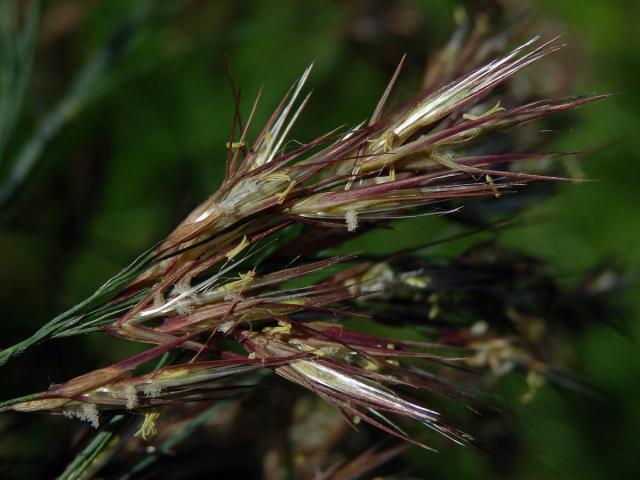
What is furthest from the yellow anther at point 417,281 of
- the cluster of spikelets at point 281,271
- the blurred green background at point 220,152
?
the blurred green background at point 220,152

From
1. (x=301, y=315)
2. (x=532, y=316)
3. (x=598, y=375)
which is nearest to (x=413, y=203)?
(x=301, y=315)

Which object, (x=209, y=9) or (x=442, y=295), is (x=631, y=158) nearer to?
(x=209, y=9)

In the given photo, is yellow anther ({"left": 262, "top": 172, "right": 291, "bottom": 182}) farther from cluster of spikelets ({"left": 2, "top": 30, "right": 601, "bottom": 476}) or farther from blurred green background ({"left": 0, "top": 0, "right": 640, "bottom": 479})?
blurred green background ({"left": 0, "top": 0, "right": 640, "bottom": 479})

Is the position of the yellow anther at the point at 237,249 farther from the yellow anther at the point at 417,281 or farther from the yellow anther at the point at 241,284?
the yellow anther at the point at 417,281

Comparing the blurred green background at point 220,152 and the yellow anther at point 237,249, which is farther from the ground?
the yellow anther at point 237,249

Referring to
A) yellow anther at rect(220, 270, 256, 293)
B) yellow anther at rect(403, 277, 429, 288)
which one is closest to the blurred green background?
yellow anther at rect(403, 277, 429, 288)

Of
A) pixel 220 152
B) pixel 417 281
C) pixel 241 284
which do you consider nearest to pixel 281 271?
pixel 241 284

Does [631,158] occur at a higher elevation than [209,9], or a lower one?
lower

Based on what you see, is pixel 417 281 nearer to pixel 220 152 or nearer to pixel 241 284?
pixel 241 284

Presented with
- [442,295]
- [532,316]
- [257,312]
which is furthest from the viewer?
[532,316]
